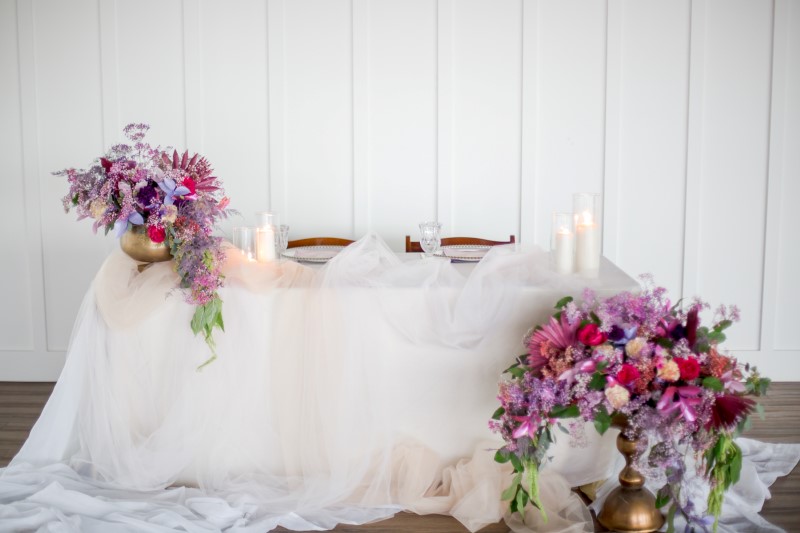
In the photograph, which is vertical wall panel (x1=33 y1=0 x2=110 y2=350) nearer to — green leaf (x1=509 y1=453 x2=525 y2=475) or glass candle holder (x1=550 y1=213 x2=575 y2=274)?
glass candle holder (x1=550 y1=213 x2=575 y2=274)

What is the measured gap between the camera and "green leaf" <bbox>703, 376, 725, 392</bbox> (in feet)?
7.36

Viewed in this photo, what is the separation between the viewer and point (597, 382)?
233 cm

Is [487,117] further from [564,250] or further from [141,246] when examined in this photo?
[141,246]

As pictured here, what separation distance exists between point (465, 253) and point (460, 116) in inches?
51.9

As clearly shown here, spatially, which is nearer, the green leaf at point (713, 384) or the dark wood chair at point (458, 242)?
the green leaf at point (713, 384)

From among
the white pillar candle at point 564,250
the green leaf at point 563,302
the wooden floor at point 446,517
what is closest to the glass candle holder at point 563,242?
the white pillar candle at point 564,250

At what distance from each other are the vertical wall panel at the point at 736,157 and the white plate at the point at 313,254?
7.13 ft

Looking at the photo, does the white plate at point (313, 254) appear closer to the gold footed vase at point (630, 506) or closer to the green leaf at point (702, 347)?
the gold footed vase at point (630, 506)

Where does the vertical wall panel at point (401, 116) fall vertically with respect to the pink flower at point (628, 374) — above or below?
above

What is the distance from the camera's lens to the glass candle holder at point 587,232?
2746mm

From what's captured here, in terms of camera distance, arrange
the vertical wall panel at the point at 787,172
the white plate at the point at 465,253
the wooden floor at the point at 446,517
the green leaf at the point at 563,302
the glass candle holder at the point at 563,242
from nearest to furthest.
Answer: the green leaf at the point at 563,302 < the wooden floor at the point at 446,517 < the glass candle holder at the point at 563,242 < the white plate at the point at 465,253 < the vertical wall panel at the point at 787,172

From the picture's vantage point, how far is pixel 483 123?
4.39 metres

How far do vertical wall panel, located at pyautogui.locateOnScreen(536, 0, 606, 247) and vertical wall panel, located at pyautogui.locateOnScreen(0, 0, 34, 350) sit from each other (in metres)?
3.00

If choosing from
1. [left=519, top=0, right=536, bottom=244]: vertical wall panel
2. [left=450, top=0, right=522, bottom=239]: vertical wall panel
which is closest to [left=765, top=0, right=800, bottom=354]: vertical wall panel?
[left=519, top=0, right=536, bottom=244]: vertical wall panel
